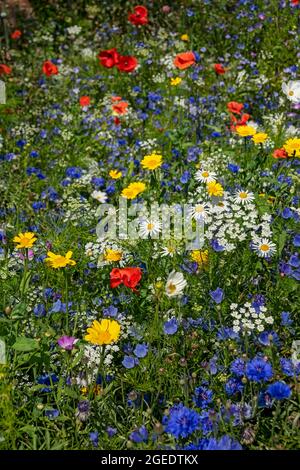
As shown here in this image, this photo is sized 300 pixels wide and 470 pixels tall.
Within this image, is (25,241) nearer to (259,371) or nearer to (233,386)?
(233,386)

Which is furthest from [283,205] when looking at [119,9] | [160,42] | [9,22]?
[9,22]

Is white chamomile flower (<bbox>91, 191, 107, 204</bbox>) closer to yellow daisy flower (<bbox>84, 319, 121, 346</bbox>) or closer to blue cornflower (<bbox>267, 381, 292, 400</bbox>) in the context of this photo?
yellow daisy flower (<bbox>84, 319, 121, 346</bbox>)

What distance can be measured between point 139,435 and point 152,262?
1.05m

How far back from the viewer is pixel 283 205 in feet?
10.6

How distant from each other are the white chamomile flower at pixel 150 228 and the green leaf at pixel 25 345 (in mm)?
835

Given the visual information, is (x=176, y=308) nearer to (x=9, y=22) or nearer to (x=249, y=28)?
(x=249, y=28)

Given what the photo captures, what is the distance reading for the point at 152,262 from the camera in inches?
118

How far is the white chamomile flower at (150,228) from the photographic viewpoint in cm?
305

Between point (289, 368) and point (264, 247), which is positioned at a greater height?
point (264, 247)

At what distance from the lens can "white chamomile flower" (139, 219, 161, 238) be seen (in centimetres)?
305

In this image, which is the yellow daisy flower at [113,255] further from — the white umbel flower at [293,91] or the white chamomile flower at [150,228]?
the white umbel flower at [293,91]

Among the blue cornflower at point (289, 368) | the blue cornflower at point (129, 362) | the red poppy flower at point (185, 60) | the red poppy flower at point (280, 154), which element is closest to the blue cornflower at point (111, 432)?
the blue cornflower at point (129, 362)

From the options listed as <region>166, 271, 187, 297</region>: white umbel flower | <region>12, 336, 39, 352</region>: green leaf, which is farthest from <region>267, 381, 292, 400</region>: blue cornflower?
<region>12, 336, 39, 352</region>: green leaf

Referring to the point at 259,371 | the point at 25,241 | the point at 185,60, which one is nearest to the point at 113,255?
the point at 25,241
